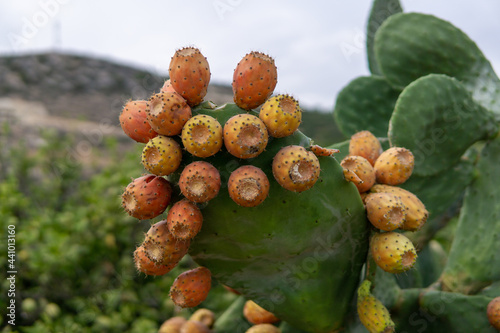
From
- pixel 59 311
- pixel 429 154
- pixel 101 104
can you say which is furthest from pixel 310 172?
pixel 101 104

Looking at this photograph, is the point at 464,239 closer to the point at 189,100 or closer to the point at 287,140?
the point at 287,140

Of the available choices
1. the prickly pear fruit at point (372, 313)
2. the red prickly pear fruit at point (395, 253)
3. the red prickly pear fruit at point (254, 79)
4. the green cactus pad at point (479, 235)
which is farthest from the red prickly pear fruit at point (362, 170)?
the green cactus pad at point (479, 235)

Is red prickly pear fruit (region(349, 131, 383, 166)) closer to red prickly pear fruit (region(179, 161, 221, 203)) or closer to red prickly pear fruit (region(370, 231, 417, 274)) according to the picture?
red prickly pear fruit (region(370, 231, 417, 274))

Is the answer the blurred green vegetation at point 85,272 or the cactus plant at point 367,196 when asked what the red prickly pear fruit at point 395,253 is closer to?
the cactus plant at point 367,196

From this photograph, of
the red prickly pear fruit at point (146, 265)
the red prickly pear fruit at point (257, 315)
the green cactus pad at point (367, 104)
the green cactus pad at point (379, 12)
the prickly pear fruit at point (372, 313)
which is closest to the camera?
the red prickly pear fruit at point (146, 265)

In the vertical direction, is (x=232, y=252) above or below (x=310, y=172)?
below

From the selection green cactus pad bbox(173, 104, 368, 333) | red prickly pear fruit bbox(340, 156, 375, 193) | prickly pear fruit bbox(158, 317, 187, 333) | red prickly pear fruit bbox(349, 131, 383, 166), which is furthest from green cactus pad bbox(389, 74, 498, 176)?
prickly pear fruit bbox(158, 317, 187, 333)
